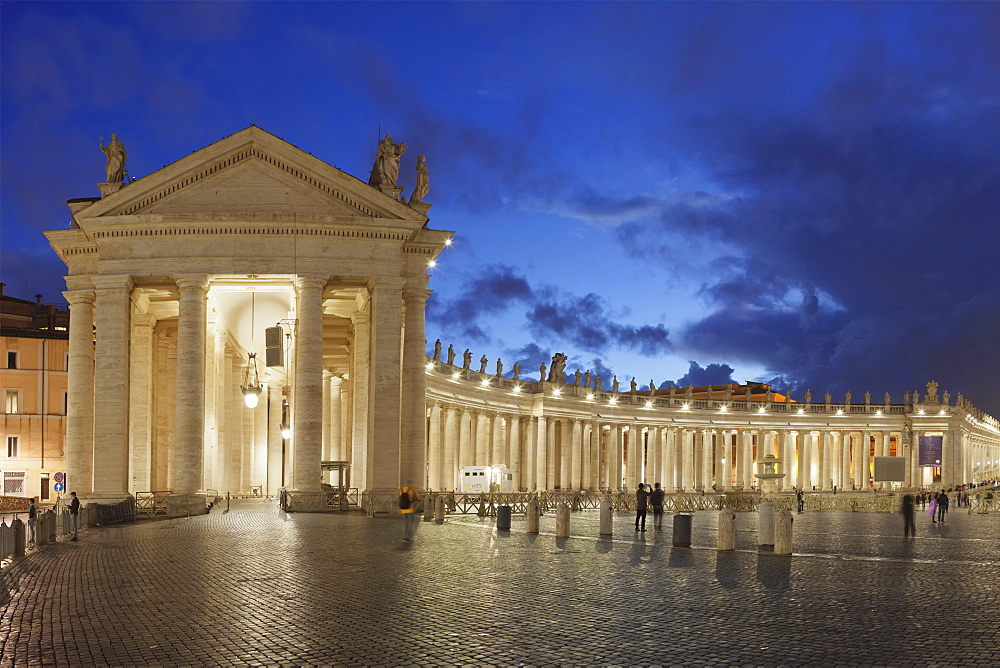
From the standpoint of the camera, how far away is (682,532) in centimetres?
2803

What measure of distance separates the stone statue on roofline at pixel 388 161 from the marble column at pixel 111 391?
40.5 ft

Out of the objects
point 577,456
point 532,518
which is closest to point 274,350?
point 532,518

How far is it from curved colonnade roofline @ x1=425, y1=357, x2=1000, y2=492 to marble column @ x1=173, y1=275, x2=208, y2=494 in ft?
76.3

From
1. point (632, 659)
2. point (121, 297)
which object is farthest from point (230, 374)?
point (632, 659)

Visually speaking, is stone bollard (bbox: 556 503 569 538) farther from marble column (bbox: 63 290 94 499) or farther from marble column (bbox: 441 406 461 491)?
marble column (bbox: 441 406 461 491)

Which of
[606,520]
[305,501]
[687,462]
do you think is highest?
[606,520]

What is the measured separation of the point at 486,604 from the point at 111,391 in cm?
3141

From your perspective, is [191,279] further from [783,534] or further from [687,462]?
[687,462]

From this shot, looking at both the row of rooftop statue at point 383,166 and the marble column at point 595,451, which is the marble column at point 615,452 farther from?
the row of rooftop statue at point 383,166

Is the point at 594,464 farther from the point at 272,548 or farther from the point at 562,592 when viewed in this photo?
the point at 562,592

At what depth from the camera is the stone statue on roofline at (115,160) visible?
145 feet

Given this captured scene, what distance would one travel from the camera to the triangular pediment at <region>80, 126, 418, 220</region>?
141ft

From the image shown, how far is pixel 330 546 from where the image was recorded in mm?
26312

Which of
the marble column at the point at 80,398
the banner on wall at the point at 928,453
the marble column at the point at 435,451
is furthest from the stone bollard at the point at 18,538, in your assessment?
the banner on wall at the point at 928,453
